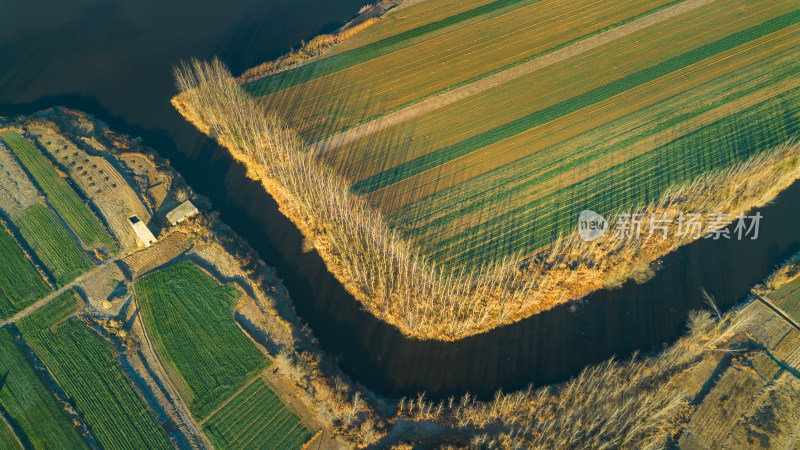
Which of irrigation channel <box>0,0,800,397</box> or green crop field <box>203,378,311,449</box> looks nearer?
green crop field <box>203,378,311,449</box>

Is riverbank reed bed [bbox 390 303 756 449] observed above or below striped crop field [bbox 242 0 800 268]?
below

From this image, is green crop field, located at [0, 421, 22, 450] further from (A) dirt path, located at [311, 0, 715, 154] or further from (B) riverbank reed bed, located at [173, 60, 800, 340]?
(A) dirt path, located at [311, 0, 715, 154]

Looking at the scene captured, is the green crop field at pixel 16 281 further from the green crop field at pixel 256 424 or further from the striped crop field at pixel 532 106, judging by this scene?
the striped crop field at pixel 532 106

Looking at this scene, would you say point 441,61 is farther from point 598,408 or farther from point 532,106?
point 598,408

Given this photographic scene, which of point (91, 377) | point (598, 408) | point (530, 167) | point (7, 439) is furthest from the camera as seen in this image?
point (530, 167)

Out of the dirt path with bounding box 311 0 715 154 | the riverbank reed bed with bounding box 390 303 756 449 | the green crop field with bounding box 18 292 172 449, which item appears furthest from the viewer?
the dirt path with bounding box 311 0 715 154

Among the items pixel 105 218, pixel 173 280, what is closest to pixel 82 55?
pixel 105 218
